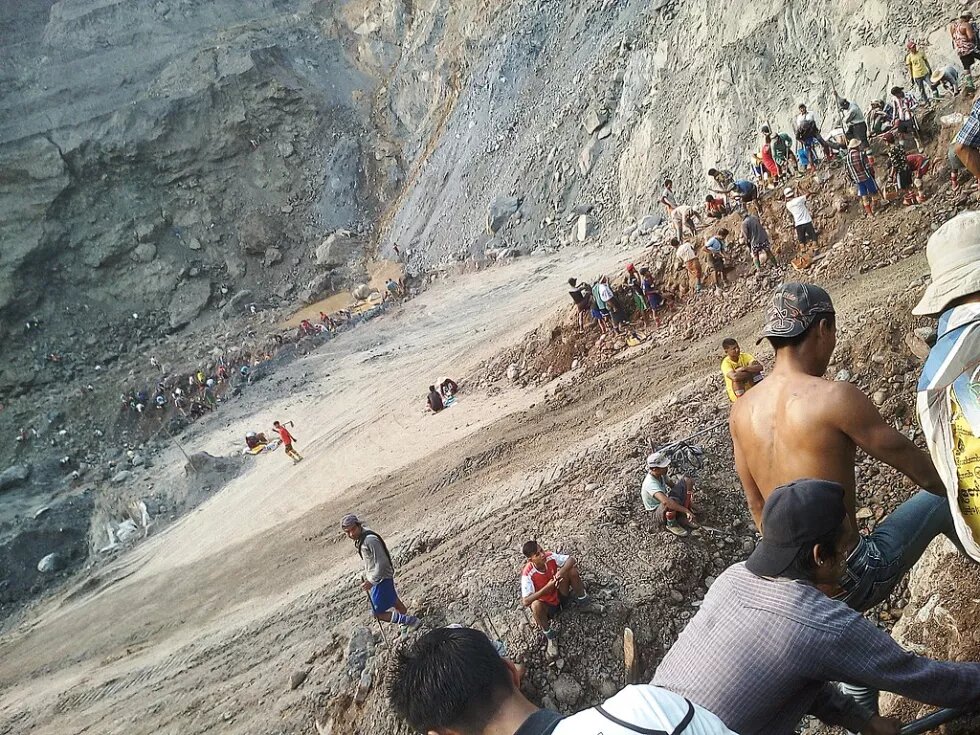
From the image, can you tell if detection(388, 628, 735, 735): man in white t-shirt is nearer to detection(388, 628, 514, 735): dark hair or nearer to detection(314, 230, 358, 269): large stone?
detection(388, 628, 514, 735): dark hair

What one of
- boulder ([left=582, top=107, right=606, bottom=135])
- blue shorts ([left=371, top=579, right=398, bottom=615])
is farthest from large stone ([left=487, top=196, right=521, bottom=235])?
blue shorts ([left=371, top=579, right=398, bottom=615])

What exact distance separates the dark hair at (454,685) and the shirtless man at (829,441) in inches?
43.2

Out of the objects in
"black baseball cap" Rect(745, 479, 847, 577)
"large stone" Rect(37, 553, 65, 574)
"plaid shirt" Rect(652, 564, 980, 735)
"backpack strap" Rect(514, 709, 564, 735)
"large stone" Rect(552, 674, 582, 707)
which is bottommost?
"large stone" Rect(552, 674, 582, 707)

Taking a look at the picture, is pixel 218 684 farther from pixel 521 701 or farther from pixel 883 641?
pixel 883 641

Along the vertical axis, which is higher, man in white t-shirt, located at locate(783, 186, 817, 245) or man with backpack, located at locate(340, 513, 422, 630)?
man in white t-shirt, located at locate(783, 186, 817, 245)

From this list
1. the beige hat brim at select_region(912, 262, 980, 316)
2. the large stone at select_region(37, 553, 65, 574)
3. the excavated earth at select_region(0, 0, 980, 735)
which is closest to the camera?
the beige hat brim at select_region(912, 262, 980, 316)

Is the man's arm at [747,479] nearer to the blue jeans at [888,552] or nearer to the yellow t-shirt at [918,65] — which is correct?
the blue jeans at [888,552]

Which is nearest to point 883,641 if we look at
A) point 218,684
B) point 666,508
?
point 666,508

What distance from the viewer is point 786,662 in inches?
72.1

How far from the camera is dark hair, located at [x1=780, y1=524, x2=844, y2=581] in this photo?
6.08ft

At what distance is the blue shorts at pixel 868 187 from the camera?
9727 mm

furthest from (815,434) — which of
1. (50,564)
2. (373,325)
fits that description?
(373,325)

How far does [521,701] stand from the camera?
6.21ft

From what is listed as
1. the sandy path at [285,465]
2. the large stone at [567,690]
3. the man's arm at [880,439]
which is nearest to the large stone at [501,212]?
the sandy path at [285,465]
